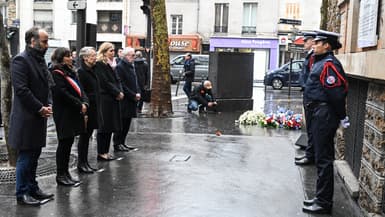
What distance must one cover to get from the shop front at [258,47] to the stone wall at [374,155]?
1344 inches

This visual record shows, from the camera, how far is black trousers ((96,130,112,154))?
834 centimetres

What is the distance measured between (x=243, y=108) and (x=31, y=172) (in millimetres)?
11064

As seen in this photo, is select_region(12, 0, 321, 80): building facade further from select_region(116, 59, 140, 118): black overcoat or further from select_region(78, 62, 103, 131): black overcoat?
select_region(78, 62, 103, 131): black overcoat

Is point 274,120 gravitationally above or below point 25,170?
below

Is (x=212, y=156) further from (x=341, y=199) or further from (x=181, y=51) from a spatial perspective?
(x=181, y=51)

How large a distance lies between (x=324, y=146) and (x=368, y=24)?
1.45 metres

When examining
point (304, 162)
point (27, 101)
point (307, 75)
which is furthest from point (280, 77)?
point (27, 101)

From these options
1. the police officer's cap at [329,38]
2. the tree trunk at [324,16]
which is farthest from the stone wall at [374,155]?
the tree trunk at [324,16]

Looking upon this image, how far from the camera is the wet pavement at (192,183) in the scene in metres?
5.86

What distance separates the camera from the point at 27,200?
5941mm

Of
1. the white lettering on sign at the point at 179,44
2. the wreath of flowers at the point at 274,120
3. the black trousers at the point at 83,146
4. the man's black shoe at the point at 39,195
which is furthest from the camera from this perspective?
the white lettering on sign at the point at 179,44

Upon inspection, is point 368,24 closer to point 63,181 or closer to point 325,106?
point 325,106

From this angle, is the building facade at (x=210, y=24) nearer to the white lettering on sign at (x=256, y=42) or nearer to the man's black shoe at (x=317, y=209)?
the white lettering on sign at (x=256, y=42)

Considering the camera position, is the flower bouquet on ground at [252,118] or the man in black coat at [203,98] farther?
the man in black coat at [203,98]
